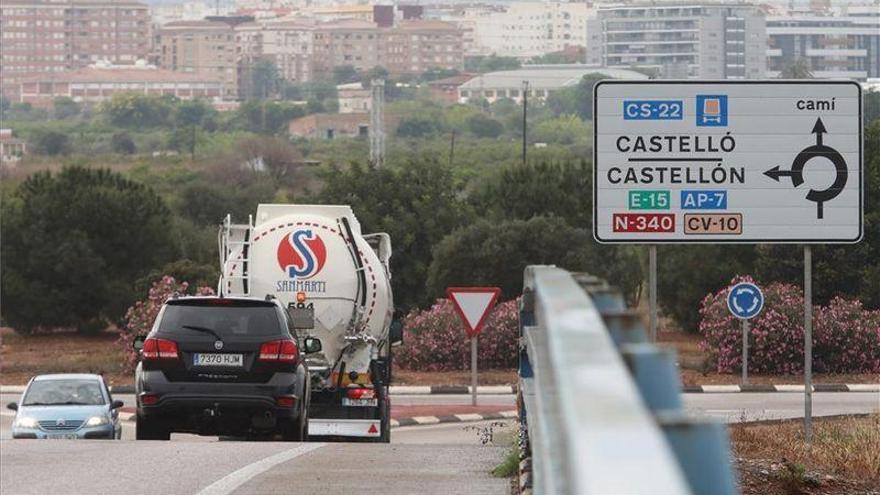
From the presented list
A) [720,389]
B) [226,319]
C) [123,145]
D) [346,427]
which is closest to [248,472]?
[226,319]

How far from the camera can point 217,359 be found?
17.4 m

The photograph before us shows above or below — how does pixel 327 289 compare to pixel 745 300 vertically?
above

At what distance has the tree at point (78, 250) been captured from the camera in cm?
5672

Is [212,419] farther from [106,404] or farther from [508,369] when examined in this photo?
[508,369]

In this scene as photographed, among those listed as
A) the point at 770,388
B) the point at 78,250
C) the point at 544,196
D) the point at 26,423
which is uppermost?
the point at 544,196

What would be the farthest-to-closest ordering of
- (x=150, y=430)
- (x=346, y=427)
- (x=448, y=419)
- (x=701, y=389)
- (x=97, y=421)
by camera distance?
(x=701, y=389) → (x=448, y=419) → (x=97, y=421) → (x=346, y=427) → (x=150, y=430)

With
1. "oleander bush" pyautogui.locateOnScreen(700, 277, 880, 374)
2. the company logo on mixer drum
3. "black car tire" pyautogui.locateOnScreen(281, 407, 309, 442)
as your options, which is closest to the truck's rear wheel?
the company logo on mixer drum

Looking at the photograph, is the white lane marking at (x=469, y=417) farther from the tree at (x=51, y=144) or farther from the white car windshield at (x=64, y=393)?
the tree at (x=51, y=144)

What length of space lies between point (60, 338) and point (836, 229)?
43.9 meters

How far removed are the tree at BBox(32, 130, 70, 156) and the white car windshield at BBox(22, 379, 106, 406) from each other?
163 meters

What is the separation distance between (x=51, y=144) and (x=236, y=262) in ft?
559

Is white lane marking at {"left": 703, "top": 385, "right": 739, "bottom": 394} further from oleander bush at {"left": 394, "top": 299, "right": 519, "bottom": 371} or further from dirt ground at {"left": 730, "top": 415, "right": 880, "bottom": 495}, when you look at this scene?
dirt ground at {"left": 730, "top": 415, "right": 880, "bottom": 495}

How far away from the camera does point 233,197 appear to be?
326 feet

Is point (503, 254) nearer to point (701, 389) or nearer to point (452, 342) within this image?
point (452, 342)
